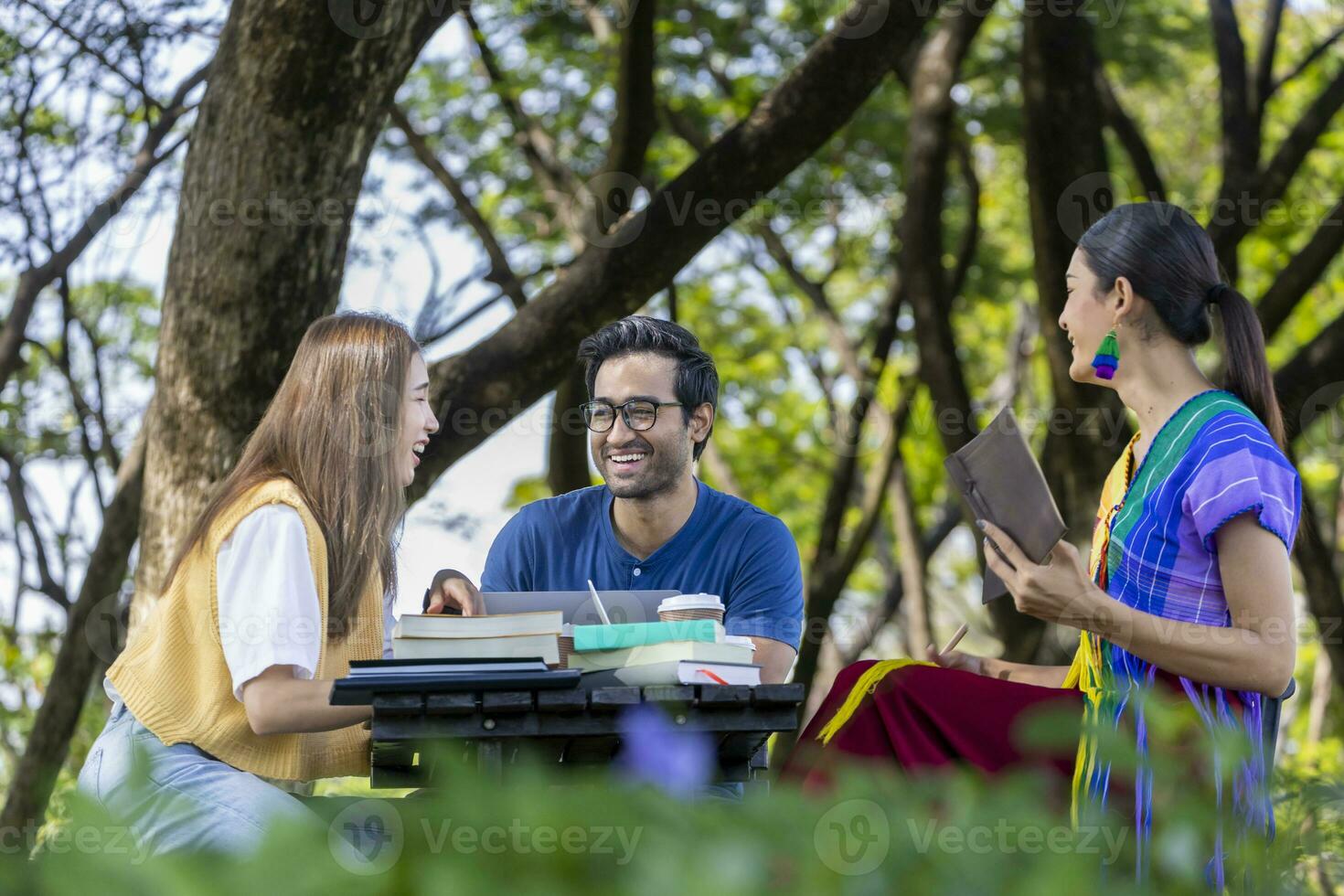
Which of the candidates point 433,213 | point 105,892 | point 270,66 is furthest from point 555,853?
point 433,213

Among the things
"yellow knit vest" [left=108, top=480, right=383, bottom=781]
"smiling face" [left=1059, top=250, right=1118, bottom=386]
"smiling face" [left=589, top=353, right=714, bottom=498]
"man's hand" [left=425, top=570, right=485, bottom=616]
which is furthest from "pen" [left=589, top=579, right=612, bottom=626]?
"smiling face" [left=1059, top=250, right=1118, bottom=386]

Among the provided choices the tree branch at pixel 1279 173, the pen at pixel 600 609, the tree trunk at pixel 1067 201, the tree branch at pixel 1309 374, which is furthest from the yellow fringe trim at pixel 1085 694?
the tree branch at pixel 1279 173

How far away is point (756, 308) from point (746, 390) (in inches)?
31.6

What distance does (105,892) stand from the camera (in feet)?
2.93

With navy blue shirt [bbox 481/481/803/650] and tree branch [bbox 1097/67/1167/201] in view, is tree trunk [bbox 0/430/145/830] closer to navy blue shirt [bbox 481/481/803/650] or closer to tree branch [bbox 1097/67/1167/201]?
navy blue shirt [bbox 481/481/803/650]

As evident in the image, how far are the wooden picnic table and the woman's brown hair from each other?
1.57ft

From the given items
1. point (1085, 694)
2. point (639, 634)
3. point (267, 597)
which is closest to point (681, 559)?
point (1085, 694)

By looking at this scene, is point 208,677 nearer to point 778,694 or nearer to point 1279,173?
point 778,694

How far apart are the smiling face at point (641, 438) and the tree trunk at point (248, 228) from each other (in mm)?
1566

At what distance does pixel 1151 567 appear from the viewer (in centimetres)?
302

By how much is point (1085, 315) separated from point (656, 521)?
3.69 ft

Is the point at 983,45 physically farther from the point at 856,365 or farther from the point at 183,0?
the point at 183,0

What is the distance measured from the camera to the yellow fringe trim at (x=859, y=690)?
298cm

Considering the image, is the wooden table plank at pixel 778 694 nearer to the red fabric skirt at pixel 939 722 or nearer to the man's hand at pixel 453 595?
the red fabric skirt at pixel 939 722
